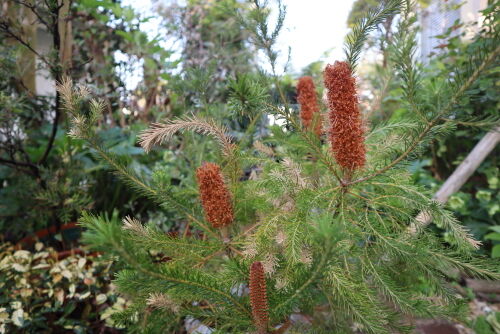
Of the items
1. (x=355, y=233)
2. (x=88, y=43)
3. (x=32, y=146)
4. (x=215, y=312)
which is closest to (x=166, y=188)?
(x=215, y=312)

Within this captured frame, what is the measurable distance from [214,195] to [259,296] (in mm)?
196

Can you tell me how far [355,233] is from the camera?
1.84ft

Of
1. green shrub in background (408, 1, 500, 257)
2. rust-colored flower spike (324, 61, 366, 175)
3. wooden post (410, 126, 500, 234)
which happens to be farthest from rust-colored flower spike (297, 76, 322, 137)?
wooden post (410, 126, 500, 234)

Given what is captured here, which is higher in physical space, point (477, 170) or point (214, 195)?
point (214, 195)

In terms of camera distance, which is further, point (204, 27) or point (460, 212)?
point (204, 27)

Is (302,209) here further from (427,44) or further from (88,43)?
(427,44)

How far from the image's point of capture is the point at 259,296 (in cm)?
46

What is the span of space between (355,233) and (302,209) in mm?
92

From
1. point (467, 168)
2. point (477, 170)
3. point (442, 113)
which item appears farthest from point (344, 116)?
point (477, 170)

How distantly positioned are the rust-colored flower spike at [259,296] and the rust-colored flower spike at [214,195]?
16 cm

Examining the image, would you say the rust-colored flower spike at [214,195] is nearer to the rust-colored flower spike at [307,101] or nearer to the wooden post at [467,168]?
the rust-colored flower spike at [307,101]

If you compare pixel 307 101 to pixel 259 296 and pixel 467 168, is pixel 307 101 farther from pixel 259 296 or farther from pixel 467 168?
pixel 467 168

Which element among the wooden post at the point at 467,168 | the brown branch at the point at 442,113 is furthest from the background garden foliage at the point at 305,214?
the wooden post at the point at 467,168

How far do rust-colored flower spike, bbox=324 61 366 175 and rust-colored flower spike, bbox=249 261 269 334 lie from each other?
0.70ft
